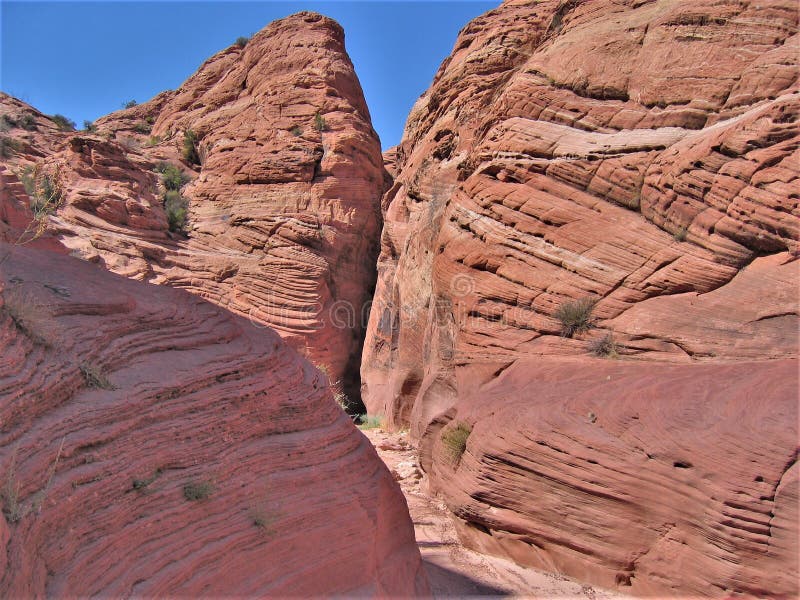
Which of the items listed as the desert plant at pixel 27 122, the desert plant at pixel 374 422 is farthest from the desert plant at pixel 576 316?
the desert plant at pixel 27 122

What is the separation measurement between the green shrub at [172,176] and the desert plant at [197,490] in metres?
22.6

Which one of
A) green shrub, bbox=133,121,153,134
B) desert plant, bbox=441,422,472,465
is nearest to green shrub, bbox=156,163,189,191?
green shrub, bbox=133,121,153,134

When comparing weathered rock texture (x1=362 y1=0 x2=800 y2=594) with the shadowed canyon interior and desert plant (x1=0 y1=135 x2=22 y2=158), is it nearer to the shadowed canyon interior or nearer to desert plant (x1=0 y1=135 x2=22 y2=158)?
the shadowed canyon interior

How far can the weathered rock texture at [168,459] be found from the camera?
3572 mm

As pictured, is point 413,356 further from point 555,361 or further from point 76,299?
point 76,299

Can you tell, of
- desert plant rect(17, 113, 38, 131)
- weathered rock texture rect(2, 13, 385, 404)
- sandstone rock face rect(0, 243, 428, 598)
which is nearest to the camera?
sandstone rock face rect(0, 243, 428, 598)

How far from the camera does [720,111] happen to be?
9.48m

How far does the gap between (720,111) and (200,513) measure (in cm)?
1051

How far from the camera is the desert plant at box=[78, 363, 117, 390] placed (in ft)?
15.0

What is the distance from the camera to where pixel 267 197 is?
2202cm

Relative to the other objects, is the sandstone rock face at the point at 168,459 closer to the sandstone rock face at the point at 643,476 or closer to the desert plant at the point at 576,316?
the sandstone rock face at the point at 643,476

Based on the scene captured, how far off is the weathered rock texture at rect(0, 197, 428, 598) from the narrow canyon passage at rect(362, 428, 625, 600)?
0.99 metres

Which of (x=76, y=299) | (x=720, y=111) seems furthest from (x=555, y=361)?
(x=76, y=299)

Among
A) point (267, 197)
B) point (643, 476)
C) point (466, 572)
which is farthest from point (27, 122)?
point (643, 476)
